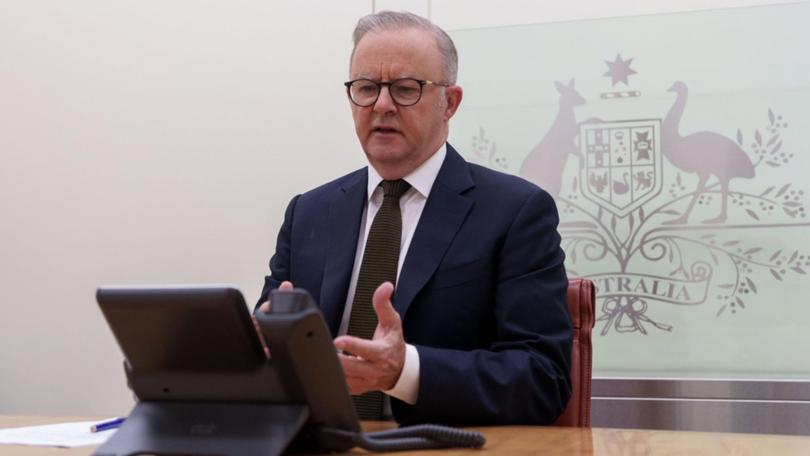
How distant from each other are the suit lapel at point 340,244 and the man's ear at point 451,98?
0.89ft

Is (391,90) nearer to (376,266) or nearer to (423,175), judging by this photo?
(423,175)

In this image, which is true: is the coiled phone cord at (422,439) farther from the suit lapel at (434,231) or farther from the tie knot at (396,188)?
the tie knot at (396,188)

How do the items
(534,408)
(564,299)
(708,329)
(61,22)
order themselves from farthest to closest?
(61,22)
(708,329)
(564,299)
(534,408)

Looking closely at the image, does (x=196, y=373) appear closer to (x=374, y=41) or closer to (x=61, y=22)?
(x=374, y=41)

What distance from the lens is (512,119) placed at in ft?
10.9

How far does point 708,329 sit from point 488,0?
1.37 m

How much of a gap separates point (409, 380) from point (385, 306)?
24cm

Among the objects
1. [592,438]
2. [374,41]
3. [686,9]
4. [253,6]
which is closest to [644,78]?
[686,9]

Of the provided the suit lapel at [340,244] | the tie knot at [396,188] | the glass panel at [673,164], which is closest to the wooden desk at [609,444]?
the suit lapel at [340,244]

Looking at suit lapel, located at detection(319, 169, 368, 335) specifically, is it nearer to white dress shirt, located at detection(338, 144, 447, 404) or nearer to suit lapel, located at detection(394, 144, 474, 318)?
white dress shirt, located at detection(338, 144, 447, 404)

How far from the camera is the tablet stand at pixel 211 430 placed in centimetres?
129

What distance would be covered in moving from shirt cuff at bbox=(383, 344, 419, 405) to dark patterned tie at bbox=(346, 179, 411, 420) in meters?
0.35

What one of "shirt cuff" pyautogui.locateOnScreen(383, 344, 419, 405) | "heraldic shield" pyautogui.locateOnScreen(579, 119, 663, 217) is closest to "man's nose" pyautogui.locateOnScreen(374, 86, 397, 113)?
"shirt cuff" pyautogui.locateOnScreen(383, 344, 419, 405)

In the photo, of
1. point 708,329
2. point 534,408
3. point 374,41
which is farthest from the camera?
point 708,329
